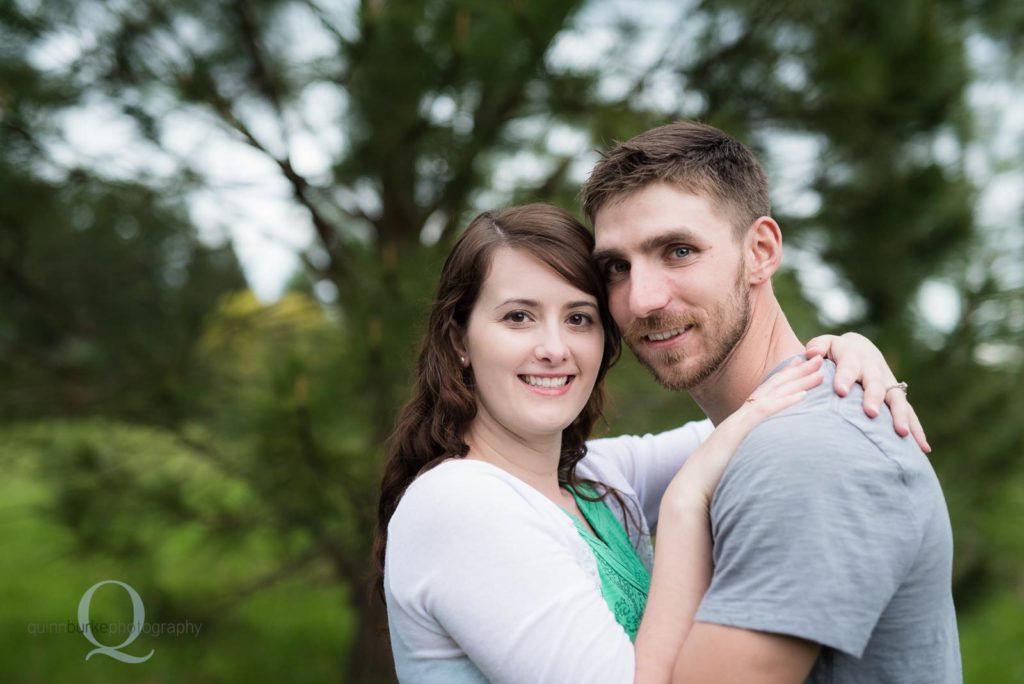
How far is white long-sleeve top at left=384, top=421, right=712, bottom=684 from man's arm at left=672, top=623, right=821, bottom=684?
0.13 m

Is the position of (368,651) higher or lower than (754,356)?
lower

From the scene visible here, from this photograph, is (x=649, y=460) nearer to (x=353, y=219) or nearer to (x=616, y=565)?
(x=616, y=565)

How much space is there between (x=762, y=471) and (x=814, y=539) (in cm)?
12

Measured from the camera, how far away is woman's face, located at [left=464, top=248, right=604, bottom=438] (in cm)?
166

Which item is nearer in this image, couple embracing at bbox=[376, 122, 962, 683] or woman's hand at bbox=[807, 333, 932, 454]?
couple embracing at bbox=[376, 122, 962, 683]

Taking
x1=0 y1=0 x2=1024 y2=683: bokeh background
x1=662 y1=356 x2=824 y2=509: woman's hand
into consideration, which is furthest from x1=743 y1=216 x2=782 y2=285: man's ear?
x1=0 y1=0 x2=1024 y2=683: bokeh background

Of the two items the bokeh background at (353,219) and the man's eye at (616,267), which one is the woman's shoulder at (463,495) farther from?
the bokeh background at (353,219)

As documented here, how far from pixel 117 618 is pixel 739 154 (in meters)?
3.43

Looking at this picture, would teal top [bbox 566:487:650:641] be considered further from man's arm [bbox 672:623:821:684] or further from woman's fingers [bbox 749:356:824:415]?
woman's fingers [bbox 749:356:824:415]

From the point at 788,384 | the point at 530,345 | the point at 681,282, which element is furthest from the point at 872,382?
the point at 530,345

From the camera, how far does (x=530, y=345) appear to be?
1.66 metres

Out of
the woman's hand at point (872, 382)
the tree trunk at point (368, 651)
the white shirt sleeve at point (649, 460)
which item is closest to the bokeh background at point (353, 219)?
the tree trunk at point (368, 651)

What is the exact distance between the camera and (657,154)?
1594 mm

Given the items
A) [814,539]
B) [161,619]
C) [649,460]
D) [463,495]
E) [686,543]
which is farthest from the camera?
[161,619]
